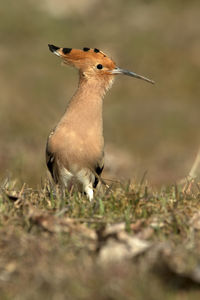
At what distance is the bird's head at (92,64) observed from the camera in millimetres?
5664

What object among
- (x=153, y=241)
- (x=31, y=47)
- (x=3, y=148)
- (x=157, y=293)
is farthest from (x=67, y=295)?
(x=31, y=47)

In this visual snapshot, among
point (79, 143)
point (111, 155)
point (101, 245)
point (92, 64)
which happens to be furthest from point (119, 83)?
point (101, 245)

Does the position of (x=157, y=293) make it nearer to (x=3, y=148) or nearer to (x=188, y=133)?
(x=3, y=148)

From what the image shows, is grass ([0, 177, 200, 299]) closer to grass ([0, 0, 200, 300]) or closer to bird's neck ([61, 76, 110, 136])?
grass ([0, 0, 200, 300])

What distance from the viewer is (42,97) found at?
13.2 metres

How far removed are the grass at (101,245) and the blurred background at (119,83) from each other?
3.02 feet

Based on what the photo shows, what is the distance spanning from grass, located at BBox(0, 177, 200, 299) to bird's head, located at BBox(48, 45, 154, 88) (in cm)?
206

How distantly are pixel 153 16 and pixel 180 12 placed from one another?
1.09m

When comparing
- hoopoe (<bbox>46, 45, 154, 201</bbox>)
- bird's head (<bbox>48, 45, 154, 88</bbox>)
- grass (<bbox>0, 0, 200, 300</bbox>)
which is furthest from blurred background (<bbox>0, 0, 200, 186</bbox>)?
bird's head (<bbox>48, 45, 154, 88</bbox>)

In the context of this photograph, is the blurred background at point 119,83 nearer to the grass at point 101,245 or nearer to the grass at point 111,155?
the grass at point 111,155

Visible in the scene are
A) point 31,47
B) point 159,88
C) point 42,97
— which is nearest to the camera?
point 42,97

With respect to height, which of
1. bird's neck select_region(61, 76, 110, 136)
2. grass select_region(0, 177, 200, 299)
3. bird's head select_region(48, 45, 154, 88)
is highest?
bird's head select_region(48, 45, 154, 88)

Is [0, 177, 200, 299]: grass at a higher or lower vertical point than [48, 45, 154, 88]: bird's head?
lower

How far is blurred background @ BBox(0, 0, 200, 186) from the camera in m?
9.98
